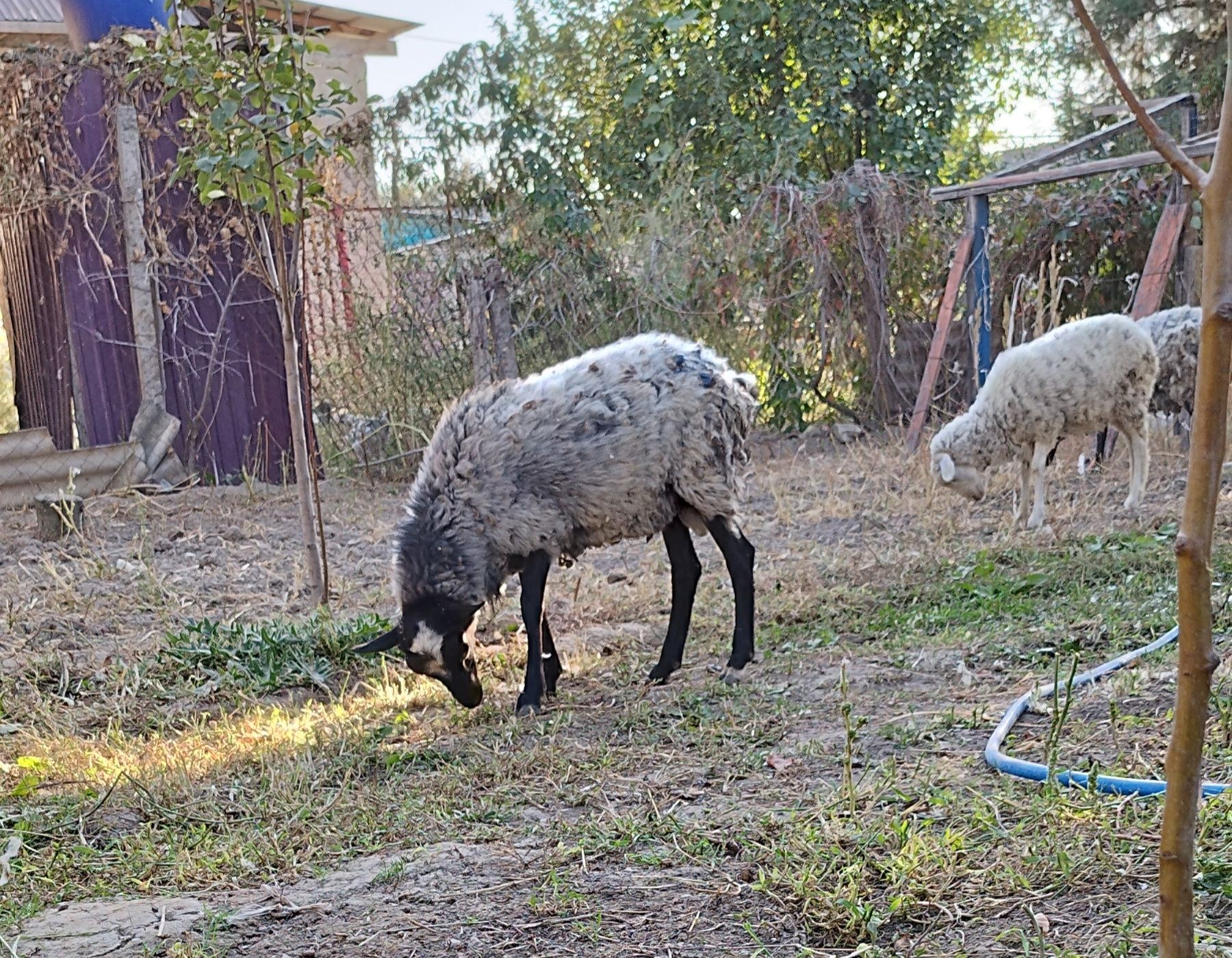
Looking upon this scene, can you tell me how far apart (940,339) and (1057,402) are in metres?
2.67

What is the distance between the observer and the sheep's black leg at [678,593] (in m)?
5.27

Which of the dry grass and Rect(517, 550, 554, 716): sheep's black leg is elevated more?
the dry grass

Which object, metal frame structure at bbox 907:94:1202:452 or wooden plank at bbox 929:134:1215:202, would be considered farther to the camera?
metal frame structure at bbox 907:94:1202:452

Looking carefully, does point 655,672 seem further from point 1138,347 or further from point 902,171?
point 902,171

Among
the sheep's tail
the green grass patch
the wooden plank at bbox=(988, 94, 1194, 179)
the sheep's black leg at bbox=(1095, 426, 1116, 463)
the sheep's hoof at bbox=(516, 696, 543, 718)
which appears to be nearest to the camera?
the sheep's hoof at bbox=(516, 696, 543, 718)

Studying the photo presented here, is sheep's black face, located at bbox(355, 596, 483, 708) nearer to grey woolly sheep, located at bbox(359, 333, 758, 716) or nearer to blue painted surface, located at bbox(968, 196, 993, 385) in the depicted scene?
grey woolly sheep, located at bbox(359, 333, 758, 716)

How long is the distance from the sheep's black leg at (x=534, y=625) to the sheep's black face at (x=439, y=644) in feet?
0.68

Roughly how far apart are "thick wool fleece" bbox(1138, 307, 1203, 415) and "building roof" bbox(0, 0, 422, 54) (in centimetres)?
713

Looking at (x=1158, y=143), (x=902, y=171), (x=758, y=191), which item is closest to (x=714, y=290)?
(x=758, y=191)

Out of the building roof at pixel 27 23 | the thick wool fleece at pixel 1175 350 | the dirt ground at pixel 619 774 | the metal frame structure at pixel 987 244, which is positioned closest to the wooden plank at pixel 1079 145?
the metal frame structure at pixel 987 244

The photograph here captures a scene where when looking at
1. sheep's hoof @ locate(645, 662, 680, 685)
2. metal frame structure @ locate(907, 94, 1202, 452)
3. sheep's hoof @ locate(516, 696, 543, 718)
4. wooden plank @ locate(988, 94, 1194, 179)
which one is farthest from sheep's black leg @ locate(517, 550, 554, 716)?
wooden plank @ locate(988, 94, 1194, 179)

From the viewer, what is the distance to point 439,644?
16.2ft

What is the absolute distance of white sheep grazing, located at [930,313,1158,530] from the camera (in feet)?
26.3

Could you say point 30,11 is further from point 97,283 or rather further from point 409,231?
point 409,231
